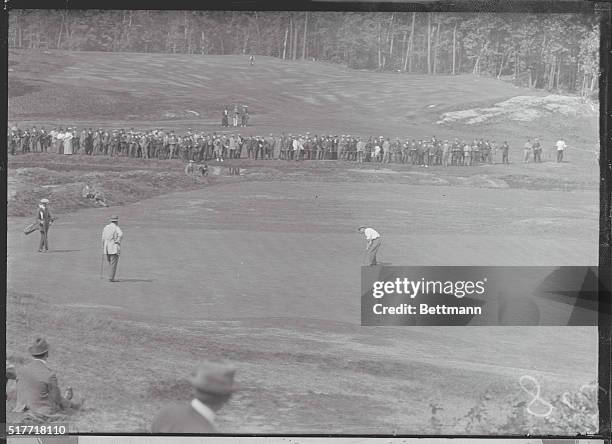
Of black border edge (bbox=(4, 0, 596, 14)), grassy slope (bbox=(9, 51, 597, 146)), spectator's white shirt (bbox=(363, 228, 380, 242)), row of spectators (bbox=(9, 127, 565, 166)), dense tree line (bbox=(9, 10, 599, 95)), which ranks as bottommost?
spectator's white shirt (bbox=(363, 228, 380, 242))

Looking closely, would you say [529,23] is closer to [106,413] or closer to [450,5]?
[450,5]

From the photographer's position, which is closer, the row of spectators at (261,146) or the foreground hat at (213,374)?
the foreground hat at (213,374)

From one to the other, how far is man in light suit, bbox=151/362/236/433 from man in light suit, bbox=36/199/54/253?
1.34 meters

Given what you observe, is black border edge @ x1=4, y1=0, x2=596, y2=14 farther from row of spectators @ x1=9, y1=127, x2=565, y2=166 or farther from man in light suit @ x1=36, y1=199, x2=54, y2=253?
man in light suit @ x1=36, y1=199, x2=54, y2=253

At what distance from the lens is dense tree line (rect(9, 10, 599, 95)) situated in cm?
550

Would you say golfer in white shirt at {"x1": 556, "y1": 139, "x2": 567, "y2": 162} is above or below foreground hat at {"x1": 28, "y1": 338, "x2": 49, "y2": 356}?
above

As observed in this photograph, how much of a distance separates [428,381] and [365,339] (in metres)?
0.50

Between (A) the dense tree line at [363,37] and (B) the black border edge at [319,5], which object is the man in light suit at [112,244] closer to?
(A) the dense tree line at [363,37]

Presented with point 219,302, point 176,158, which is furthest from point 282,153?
point 219,302

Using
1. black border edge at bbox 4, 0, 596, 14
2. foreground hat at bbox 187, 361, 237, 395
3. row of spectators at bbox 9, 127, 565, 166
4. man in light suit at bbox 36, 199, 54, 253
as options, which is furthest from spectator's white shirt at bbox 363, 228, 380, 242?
man in light suit at bbox 36, 199, 54, 253

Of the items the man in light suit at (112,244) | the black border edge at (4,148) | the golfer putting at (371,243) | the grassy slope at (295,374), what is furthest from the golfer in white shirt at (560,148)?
the black border edge at (4,148)

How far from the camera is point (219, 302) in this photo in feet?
18.0

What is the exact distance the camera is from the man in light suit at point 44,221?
5547mm

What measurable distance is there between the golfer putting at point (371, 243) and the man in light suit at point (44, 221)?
213 cm
